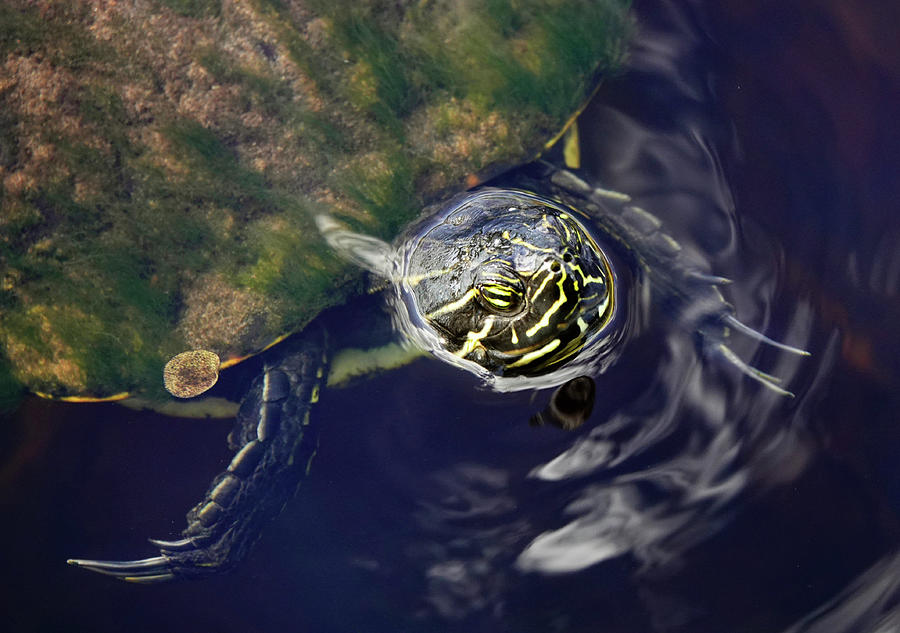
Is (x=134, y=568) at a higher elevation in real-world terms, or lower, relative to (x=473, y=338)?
lower

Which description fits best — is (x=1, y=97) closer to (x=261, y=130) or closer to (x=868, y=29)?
(x=261, y=130)

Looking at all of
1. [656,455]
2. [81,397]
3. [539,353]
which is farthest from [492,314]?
[81,397]

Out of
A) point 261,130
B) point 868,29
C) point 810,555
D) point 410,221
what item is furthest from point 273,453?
point 868,29

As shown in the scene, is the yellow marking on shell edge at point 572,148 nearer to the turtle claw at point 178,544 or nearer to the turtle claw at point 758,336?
the turtle claw at point 758,336

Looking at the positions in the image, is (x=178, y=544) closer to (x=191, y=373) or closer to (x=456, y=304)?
(x=191, y=373)

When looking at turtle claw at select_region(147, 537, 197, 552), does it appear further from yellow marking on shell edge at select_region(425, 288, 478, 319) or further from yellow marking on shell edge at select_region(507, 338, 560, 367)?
yellow marking on shell edge at select_region(507, 338, 560, 367)

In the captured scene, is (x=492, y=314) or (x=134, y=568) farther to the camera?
(x=134, y=568)
